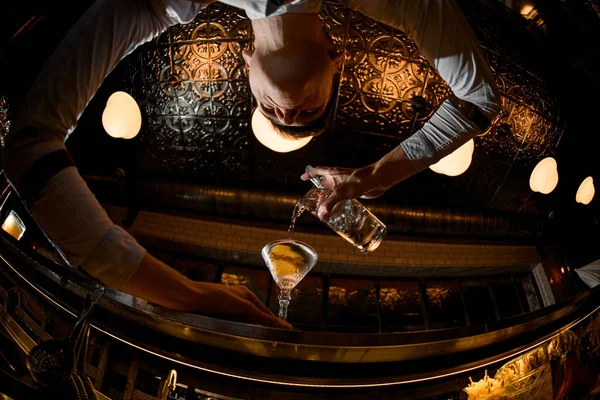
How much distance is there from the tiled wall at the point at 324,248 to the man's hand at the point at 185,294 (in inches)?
137

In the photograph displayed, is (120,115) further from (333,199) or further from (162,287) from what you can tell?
(162,287)

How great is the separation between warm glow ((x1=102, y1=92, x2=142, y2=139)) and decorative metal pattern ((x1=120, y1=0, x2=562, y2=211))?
0.50 metres

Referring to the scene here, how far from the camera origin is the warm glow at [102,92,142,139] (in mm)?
3572

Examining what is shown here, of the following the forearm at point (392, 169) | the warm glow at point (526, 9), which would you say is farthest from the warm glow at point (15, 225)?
the warm glow at point (526, 9)

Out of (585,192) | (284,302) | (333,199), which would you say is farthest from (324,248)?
(333,199)

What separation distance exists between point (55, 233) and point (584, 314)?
1941mm

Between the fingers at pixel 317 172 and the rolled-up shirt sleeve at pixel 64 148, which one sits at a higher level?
the fingers at pixel 317 172

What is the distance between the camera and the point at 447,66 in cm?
125

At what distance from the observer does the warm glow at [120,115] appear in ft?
11.7

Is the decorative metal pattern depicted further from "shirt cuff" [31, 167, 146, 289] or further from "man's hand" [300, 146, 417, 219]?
"shirt cuff" [31, 167, 146, 289]

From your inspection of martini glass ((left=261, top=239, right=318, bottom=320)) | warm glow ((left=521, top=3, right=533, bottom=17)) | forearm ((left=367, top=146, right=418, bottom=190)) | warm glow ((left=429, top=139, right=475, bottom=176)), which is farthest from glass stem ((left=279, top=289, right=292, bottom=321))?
warm glow ((left=521, top=3, right=533, bottom=17))

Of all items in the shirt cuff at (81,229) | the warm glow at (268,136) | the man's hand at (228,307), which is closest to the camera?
the shirt cuff at (81,229)

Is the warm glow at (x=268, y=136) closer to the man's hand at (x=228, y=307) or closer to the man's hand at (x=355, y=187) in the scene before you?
the man's hand at (x=355, y=187)

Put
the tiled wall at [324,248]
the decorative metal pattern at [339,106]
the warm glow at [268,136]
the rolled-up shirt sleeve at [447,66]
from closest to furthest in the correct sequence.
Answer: the rolled-up shirt sleeve at [447,66], the warm glow at [268,136], the decorative metal pattern at [339,106], the tiled wall at [324,248]
